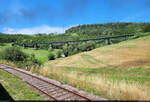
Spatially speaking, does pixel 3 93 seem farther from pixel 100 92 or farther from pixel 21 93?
pixel 100 92

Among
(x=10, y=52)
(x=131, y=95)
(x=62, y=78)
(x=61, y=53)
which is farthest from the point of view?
(x=61, y=53)

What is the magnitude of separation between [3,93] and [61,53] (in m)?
72.7

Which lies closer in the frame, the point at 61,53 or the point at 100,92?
the point at 100,92

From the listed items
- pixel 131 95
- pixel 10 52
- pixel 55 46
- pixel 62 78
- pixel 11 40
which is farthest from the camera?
pixel 11 40

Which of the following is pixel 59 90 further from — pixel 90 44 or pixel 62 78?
pixel 90 44

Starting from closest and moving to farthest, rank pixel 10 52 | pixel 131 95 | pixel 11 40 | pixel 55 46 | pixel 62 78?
pixel 131 95 → pixel 62 78 → pixel 10 52 → pixel 55 46 → pixel 11 40

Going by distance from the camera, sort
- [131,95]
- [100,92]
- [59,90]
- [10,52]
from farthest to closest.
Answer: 1. [10,52]
2. [59,90]
3. [100,92]
4. [131,95]

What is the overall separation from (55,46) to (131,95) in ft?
374

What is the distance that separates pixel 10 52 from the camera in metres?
37.0

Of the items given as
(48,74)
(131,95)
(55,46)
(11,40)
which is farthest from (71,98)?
(11,40)

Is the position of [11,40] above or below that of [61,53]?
above

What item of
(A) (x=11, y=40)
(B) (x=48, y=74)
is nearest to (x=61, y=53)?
(B) (x=48, y=74)

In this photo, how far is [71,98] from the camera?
7.33 m

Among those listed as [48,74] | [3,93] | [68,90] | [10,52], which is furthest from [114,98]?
[10,52]
